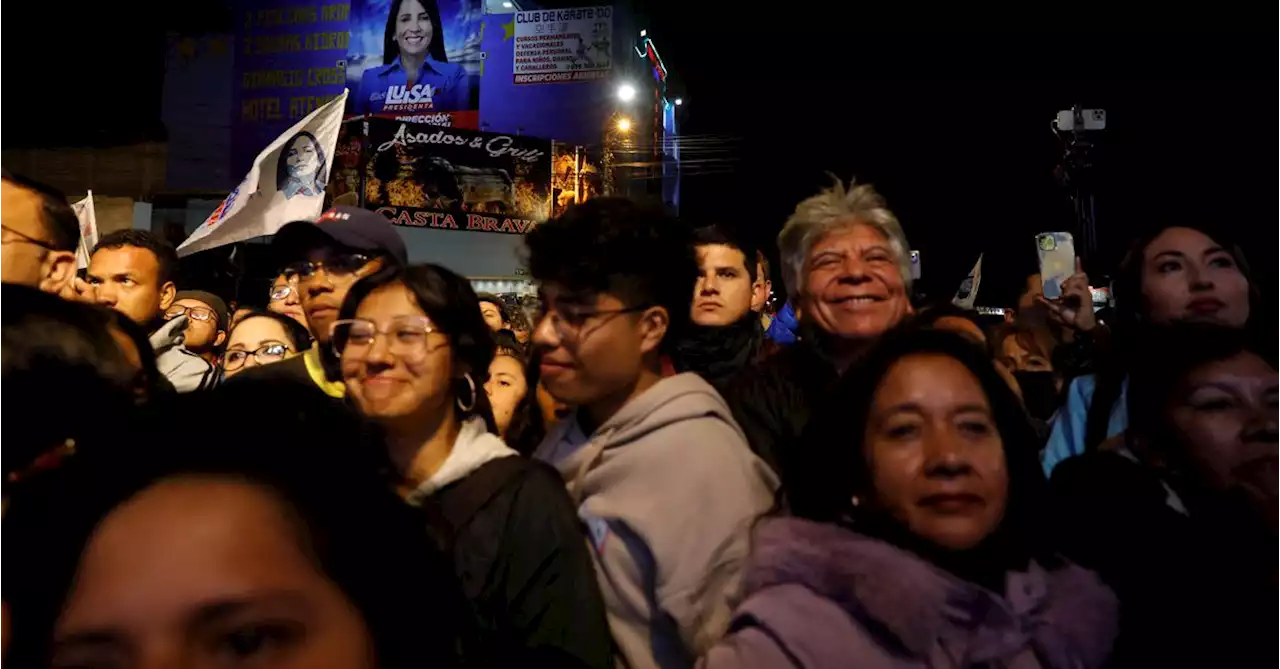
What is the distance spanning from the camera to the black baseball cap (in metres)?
3.28

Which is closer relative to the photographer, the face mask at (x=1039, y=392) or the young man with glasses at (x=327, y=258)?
the young man with glasses at (x=327, y=258)

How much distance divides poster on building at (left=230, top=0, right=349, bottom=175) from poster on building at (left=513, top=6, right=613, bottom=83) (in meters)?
5.98

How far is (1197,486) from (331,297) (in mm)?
3278

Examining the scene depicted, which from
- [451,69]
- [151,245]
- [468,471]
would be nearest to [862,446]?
[468,471]

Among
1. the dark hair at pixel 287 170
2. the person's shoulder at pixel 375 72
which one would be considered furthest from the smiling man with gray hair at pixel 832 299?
the person's shoulder at pixel 375 72

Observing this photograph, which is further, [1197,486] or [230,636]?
[1197,486]

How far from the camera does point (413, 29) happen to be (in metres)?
24.5

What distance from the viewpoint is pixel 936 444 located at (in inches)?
76.6

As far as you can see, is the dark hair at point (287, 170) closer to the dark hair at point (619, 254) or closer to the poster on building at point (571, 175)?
the dark hair at point (619, 254)

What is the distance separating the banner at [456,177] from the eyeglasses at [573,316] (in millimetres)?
16966

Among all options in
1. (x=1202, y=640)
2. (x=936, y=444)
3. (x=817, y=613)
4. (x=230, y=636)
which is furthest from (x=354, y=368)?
(x=1202, y=640)

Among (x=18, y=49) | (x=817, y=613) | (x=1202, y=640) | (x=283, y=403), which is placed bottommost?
(x=1202, y=640)

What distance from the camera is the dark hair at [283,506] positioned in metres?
1.18

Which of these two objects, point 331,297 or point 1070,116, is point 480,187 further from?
point 331,297
